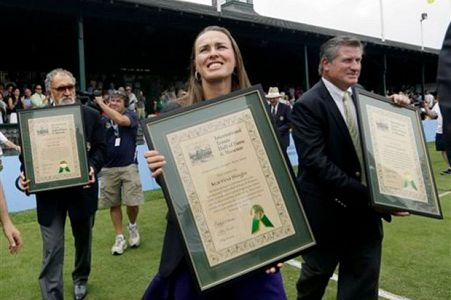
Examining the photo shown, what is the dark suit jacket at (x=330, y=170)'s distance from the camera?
8.46 ft

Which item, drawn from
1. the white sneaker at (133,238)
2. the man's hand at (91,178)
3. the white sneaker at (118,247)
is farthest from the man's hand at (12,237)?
the white sneaker at (133,238)

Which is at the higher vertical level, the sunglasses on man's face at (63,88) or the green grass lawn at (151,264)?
the sunglasses on man's face at (63,88)

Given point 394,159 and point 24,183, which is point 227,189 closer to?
point 394,159

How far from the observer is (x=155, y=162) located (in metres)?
1.69

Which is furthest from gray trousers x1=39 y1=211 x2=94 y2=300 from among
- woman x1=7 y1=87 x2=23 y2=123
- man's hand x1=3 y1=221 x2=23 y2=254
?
woman x1=7 y1=87 x2=23 y2=123

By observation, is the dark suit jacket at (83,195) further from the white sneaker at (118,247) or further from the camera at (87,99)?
the white sneaker at (118,247)

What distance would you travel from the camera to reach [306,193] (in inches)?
111

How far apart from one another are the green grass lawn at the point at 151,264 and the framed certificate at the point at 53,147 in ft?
3.93

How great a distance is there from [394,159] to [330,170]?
36 cm

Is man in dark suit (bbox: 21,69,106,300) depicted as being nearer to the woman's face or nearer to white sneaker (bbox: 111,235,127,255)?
white sneaker (bbox: 111,235,127,255)

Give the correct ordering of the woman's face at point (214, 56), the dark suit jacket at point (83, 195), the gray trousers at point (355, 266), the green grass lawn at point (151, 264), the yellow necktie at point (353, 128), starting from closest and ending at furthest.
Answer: the woman's face at point (214, 56)
the yellow necktie at point (353, 128)
the gray trousers at point (355, 266)
the dark suit jacket at point (83, 195)
the green grass lawn at point (151, 264)

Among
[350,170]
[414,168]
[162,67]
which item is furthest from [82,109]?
[162,67]

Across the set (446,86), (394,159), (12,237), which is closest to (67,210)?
(12,237)

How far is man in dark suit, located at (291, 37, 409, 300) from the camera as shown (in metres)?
2.60
